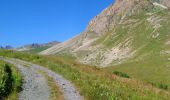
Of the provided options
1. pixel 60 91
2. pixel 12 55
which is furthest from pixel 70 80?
pixel 12 55

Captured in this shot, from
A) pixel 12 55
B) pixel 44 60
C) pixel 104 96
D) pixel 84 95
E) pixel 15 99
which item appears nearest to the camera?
pixel 15 99


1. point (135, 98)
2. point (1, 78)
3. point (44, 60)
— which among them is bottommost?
point (135, 98)

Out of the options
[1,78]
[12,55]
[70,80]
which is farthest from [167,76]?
[1,78]

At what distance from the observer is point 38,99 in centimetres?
2509

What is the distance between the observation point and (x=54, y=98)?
26.0 meters

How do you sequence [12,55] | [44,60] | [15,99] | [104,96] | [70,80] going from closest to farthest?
[15,99]
[104,96]
[70,80]
[44,60]
[12,55]

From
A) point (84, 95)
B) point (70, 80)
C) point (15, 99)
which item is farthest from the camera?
point (70, 80)

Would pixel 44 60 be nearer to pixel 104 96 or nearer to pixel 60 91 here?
pixel 60 91

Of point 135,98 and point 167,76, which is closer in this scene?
point 135,98

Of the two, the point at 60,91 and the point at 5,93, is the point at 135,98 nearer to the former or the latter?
the point at 60,91

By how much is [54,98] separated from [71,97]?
1.33 m

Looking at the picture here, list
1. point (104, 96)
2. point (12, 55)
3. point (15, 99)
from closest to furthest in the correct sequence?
point (15, 99), point (104, 96), point (12, 55)

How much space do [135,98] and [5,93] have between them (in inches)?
369

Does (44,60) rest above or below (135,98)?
above
